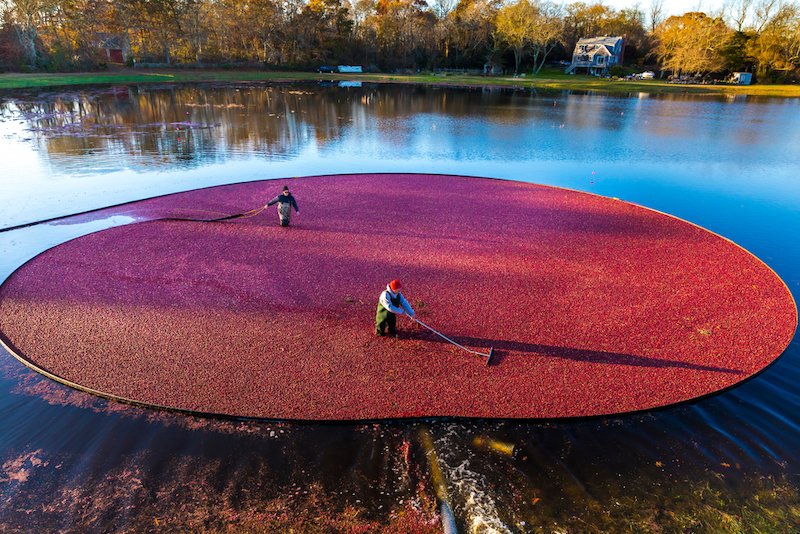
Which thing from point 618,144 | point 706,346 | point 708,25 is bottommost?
point 706,346

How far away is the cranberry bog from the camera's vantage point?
23.9 ft

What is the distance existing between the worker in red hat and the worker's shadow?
39 centimetres

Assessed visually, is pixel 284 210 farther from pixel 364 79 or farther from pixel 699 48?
pixel 699 48

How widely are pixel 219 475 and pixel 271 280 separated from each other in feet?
17.4

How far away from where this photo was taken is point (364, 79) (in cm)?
7119

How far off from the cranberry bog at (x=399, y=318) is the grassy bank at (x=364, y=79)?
55694mm

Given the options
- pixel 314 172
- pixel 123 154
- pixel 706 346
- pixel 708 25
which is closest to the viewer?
pixel 706 346

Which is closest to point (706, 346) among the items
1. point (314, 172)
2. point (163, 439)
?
point (163, 439)

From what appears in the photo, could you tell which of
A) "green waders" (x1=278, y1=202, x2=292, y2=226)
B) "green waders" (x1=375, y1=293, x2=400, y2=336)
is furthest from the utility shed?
"green waders" (x1=375, y1=293, x2=400, y2=336)

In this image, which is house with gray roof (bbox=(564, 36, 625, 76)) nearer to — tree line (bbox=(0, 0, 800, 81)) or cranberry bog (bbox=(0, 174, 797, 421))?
tree line (bbox=(0, 0, 800, 81))

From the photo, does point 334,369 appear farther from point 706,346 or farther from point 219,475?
point 706,346

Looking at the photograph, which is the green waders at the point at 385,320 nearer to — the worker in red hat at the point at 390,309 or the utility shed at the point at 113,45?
the worker in red hat at the point at 390,309

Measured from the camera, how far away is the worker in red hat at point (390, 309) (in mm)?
8102

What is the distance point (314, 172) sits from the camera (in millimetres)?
20328
